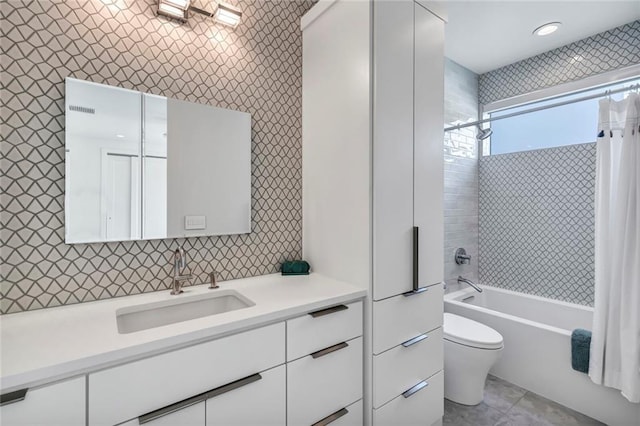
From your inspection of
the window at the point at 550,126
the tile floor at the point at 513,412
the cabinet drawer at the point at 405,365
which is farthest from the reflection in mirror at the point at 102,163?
the window at the point at 550,126

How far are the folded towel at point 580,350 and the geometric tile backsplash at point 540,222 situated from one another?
0.82m

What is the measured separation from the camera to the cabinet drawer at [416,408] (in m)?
1.47

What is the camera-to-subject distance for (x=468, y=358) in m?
1.96

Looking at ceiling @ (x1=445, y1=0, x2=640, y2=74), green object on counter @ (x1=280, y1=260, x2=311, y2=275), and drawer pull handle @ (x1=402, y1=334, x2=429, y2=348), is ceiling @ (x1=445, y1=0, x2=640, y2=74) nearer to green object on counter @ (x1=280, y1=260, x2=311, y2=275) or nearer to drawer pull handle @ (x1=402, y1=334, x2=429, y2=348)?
green object on counter @ (x1=280, y1=260, x2=311, y2=275)

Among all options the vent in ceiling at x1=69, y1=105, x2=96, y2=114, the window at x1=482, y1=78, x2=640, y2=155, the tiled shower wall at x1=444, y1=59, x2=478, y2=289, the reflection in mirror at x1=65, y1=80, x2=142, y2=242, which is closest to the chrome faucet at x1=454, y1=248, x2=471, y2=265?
the tiled shower wall at x1=444, y1=59, x2=478, y2=289

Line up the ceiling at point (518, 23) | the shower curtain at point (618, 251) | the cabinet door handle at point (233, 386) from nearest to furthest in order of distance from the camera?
1. the cabinet door handle at point (233, 386)
2. the shower curtain at point (618, 251)
3. the ceiling at point (518, 23)

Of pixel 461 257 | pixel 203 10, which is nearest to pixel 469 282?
pixel 461 257

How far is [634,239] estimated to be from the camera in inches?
67.7

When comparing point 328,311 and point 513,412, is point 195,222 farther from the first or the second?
point 513,412

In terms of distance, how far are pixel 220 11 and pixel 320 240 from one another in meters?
1.35

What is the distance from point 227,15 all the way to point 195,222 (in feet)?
3.65

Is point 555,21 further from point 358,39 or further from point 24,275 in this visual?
point 24,275

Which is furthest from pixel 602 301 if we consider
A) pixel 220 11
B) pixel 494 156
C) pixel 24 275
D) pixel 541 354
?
pixel 24 275

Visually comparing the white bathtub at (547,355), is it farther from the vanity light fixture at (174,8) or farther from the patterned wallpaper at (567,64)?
the vanity light fixture at (174,8)
